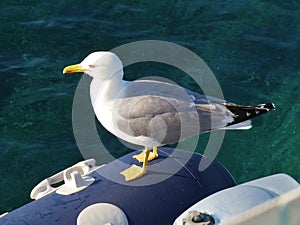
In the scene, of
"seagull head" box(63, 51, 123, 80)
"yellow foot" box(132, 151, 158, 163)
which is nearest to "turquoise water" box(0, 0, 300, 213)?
"yellow foot" box(132, 151, 158, 163)

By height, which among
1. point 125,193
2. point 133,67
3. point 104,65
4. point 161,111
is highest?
point 104,65

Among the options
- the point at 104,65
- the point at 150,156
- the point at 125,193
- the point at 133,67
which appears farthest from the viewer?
the point at 133,67

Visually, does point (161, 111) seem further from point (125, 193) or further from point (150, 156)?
point (125, 193)

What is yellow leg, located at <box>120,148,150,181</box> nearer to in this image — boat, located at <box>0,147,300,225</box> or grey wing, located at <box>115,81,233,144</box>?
boat, located at <box>0,147,300,225</box>

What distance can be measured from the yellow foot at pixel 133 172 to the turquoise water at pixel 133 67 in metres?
1.86

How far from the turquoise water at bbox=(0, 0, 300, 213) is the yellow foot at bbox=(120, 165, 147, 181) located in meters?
1.86

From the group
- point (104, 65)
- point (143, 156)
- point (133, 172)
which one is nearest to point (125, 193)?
point (133, 172)

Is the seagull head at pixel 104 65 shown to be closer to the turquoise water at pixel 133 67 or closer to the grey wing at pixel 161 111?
the grey wing at pixel 161 111

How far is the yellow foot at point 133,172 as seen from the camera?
10.5 ft

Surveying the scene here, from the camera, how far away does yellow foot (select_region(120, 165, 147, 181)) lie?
3.20 metres

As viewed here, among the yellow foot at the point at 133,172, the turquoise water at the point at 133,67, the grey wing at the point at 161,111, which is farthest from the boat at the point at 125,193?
the turquoise water at the point at 133,67

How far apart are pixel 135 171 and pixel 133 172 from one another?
1 centimetres

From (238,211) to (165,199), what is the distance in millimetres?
1236

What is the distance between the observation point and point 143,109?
327 centimetres
